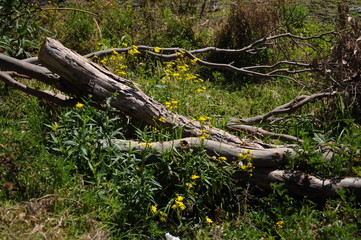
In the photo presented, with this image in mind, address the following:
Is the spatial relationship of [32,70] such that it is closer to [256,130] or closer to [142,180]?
[142,180]

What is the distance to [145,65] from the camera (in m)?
6.89

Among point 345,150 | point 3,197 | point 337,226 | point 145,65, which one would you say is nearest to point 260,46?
point 145,65

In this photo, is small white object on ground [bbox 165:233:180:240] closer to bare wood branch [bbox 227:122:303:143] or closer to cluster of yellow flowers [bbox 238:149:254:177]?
cluster of yellow flowers [bbox 238:149:254:177]

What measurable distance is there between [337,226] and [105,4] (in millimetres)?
6122

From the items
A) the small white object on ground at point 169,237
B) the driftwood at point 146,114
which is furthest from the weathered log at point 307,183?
the small white object on ground at point 169,237

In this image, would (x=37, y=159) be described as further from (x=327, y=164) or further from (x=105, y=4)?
(x=105, y=4)

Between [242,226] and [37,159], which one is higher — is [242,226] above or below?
below

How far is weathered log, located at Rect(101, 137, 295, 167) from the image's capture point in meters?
4.38

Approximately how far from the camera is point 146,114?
4777mm

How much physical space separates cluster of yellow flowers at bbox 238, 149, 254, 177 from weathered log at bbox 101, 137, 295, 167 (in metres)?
0.02

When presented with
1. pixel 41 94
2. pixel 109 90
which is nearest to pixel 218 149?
pixel 109 90

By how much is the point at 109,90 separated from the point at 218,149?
129 cm

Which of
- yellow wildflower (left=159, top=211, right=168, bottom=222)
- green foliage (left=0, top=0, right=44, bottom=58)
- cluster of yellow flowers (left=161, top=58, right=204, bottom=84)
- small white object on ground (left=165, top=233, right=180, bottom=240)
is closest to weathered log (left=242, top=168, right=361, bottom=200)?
yellow wildflower (left=159, top=211, right=168, bottom=222)

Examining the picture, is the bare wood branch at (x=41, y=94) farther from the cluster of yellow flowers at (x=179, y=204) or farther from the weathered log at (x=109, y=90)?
the cluster of yellow flowers at (x=179, y=204)
